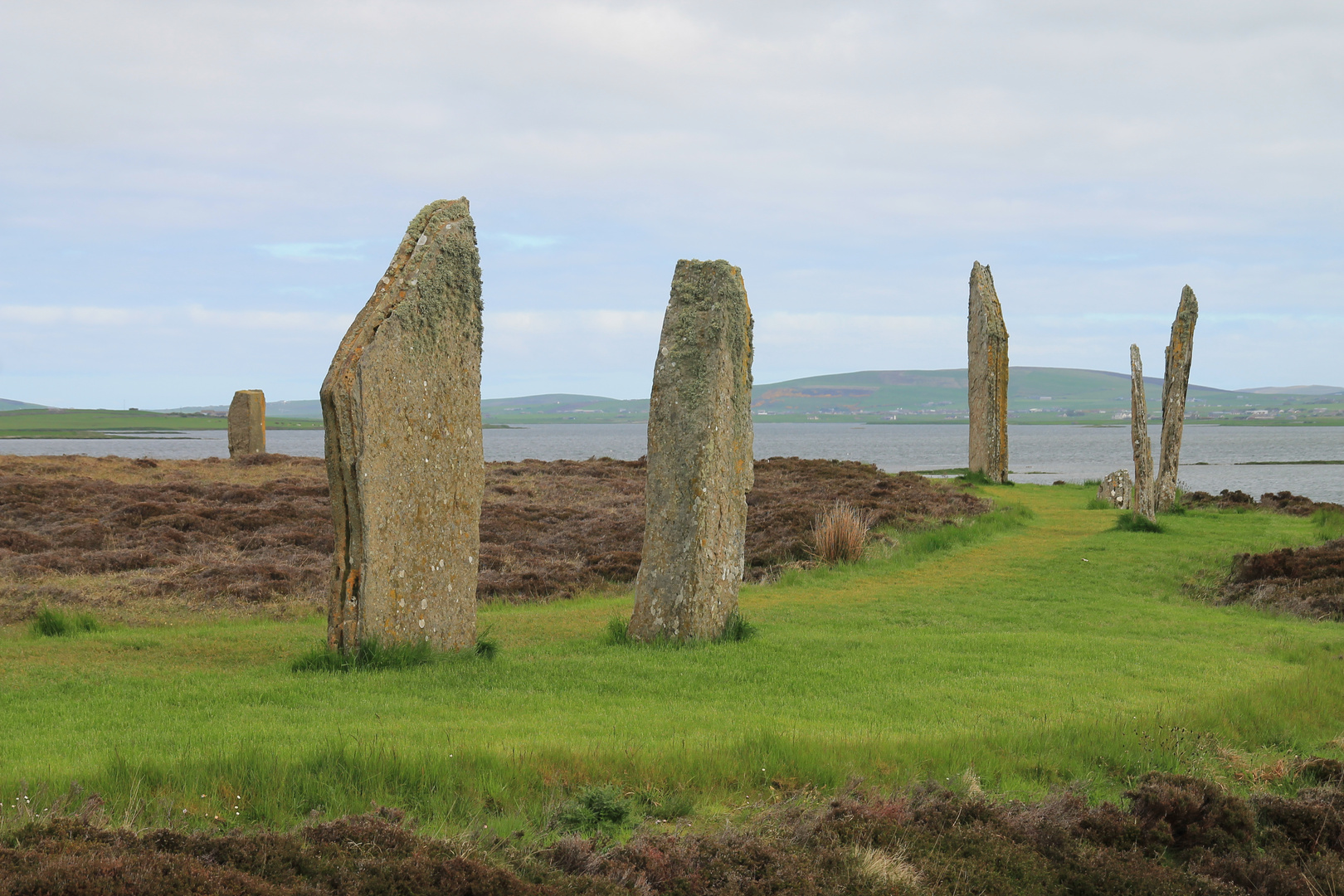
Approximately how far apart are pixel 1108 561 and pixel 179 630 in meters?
14.0

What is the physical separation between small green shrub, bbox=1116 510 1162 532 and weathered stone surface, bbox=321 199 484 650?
14.8 meters

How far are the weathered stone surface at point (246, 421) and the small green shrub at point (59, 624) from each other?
25805 millimetres

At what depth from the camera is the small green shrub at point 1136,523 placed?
20516 millimetres

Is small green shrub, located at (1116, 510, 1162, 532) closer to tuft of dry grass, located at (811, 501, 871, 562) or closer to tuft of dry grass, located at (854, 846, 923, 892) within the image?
tuft of dry grass, located at (811, 501, 871, 562)

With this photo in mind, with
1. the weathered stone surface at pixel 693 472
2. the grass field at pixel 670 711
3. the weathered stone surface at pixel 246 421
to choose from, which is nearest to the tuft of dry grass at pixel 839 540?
the grass field at pixel 670 711


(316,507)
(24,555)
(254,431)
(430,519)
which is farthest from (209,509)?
(254,431)

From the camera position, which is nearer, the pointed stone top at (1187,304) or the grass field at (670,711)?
the grass field at (670,711)

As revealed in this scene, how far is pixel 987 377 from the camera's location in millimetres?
30062

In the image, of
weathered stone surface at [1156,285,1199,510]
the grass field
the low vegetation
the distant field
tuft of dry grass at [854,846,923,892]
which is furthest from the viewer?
the distant field

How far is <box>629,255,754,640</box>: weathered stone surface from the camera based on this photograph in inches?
439

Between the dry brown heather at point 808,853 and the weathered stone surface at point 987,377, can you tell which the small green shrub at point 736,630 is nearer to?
the dry brown heather at point 808,853

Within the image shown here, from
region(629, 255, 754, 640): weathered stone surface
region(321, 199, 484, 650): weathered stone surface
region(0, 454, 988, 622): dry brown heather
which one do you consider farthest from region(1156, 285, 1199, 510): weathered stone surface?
region(321, 199, 484, 650): weathered stone surface

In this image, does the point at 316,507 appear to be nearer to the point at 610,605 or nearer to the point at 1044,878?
the point at 610,605

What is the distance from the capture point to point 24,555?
53.5 ft
